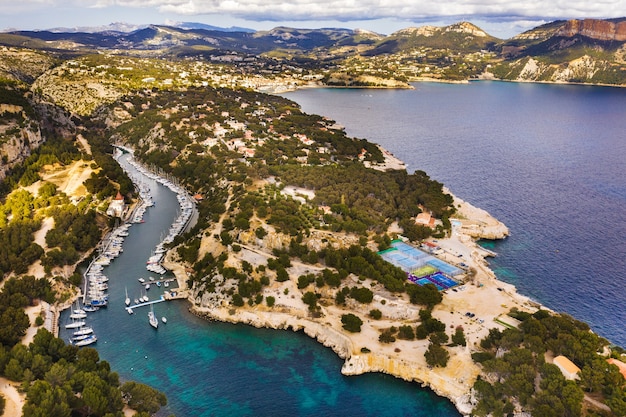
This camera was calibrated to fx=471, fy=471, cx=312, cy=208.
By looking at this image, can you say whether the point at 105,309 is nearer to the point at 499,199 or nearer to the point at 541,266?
the point at 541,266

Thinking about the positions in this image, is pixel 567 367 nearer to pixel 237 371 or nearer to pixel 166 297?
pixel 237 371

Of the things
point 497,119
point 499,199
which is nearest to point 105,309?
point 499,199

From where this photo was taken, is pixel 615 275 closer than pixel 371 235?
Yes

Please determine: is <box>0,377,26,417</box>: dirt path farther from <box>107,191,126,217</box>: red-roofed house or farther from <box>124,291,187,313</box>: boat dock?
<box>107,191,126,217</box>: red-roofed house

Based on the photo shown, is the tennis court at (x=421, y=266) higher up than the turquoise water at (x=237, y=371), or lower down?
higher up

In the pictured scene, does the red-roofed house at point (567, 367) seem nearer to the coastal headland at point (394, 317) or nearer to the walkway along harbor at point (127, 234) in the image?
the coastal headland at point (394, 317)

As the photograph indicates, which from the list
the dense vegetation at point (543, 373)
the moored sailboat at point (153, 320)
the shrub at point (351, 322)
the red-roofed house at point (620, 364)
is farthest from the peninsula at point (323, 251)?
the moored sailboat at point (153, 320)
